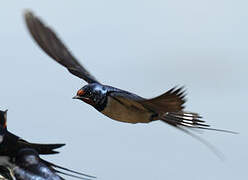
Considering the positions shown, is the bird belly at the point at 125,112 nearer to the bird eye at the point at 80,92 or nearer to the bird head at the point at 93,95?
the bird head at the point at 93,95

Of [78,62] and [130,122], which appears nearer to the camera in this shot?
[130,122]

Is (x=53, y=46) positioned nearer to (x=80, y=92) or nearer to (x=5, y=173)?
(x=80, y=92)

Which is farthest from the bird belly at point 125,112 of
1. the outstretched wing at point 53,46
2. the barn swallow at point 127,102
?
the outstretched wing at point 53,46

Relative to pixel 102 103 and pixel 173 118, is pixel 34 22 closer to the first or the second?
pixel 102 103

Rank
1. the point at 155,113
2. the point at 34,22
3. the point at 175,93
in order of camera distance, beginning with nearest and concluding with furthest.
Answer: the point at 175,93, the point at 155,113, the point at 34,22

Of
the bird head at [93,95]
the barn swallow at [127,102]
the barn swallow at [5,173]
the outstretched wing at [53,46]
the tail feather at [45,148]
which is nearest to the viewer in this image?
the barn swallow at [127,102]

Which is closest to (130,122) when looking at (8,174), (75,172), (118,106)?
(118,106)
